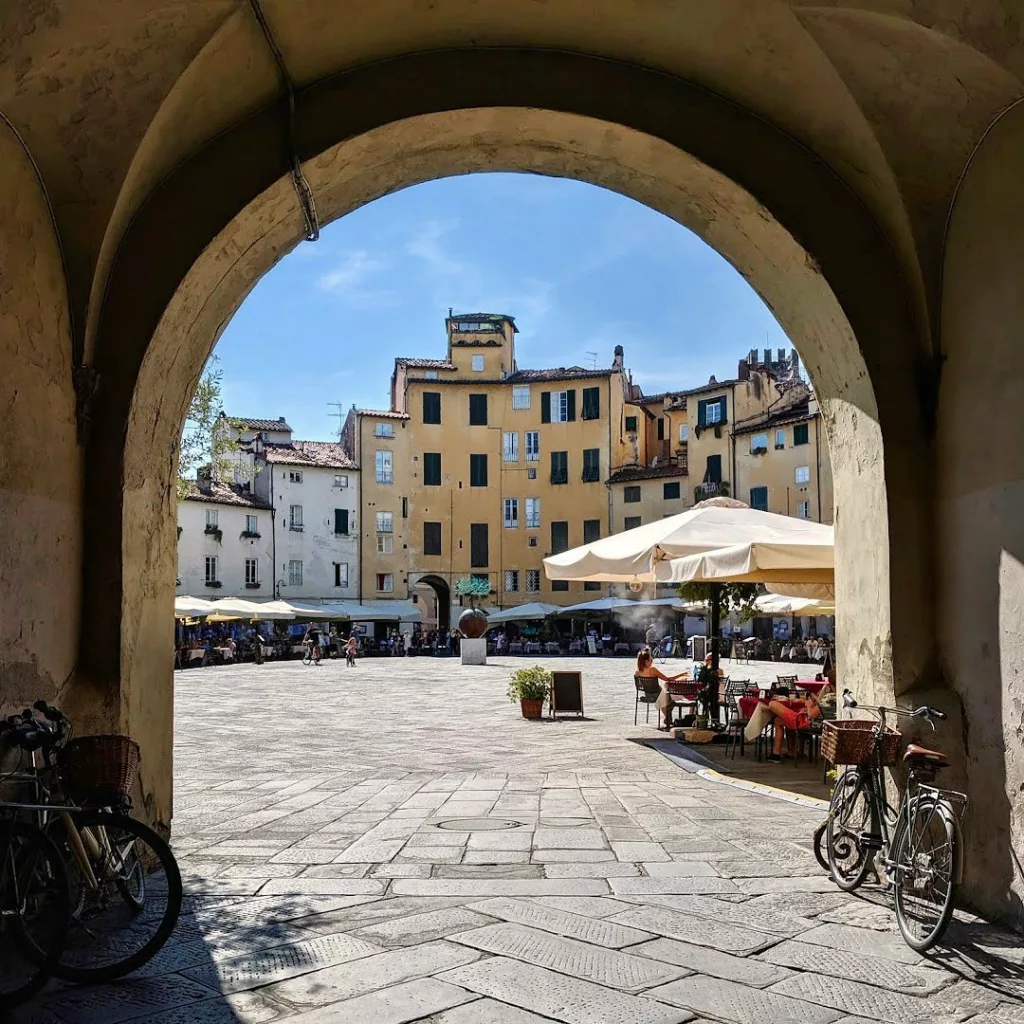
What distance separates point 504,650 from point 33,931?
132 feet

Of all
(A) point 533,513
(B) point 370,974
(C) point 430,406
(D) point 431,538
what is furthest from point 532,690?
(C) point 430,406

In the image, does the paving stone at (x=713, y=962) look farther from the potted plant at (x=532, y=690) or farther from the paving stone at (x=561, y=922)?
the potted plant at (x=532, y=690)

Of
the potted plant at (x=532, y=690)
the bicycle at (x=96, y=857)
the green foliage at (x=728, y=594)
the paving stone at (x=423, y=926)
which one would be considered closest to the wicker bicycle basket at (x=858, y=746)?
the paving stone at (x=423, y=926)

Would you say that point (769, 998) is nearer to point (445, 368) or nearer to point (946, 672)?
point (946, 672)

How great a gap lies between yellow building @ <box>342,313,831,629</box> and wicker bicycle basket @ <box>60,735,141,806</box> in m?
47.3

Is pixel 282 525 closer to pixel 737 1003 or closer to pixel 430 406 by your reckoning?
pixel 430 406

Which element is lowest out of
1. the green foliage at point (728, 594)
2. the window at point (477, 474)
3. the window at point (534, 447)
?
the green foliage at point (728, 594)

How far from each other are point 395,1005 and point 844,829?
2.89 m

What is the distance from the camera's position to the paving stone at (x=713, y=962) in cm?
417

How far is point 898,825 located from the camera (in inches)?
200

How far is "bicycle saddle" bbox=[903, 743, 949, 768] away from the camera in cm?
500

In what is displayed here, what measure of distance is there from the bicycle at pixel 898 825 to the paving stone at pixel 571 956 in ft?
4.18

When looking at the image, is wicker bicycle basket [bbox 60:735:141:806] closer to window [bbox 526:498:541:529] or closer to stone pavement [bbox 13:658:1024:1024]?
stone pavement [bbox 13:658:1024:1024]

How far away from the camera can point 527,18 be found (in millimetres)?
5730
